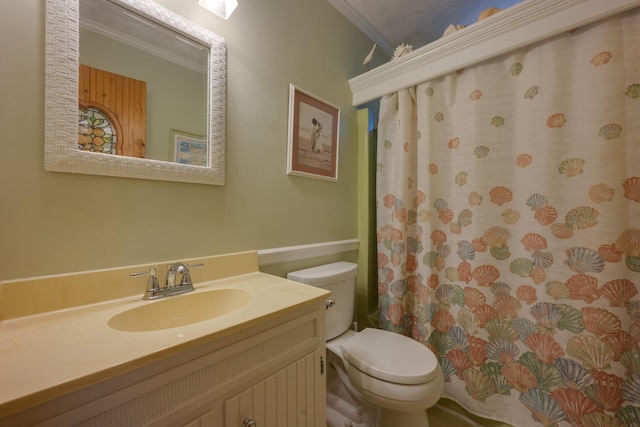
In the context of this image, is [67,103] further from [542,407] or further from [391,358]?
[542,407]

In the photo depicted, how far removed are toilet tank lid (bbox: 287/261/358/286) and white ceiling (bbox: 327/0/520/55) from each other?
169 cm

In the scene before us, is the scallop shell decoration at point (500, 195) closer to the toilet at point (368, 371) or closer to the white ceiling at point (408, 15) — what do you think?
the toilet at point (368, 371)

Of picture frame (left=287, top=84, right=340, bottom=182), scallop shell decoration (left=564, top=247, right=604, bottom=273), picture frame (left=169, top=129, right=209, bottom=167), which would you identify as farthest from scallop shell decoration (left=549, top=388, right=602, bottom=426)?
picture frame (left=169, top=129, right=209, bottom=167)

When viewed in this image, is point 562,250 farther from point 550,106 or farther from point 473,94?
point 473,94

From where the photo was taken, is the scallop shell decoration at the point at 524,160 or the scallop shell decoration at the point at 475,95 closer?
the scallop shell decoration at the point at 524,160

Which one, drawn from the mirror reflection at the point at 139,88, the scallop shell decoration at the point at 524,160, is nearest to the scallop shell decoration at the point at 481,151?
the scallop shell decoration at the point at 524,160

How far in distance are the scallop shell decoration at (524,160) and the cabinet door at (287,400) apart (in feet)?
4.23

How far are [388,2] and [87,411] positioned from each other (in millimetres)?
2269

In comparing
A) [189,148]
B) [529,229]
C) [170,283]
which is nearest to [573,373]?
[529,229]

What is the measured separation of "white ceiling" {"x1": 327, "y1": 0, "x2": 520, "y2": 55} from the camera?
5.30ft

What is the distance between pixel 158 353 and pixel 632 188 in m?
1.71

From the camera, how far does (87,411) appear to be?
0.43m

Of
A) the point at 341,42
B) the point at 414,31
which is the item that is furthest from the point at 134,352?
the point at 414,31

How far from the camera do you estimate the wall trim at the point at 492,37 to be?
1.02 m
